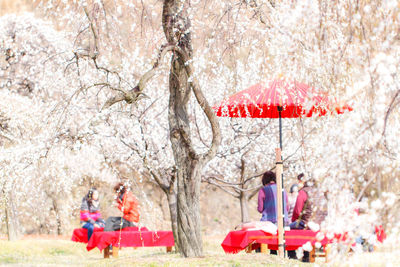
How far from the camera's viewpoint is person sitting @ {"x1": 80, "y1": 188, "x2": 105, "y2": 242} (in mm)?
14031

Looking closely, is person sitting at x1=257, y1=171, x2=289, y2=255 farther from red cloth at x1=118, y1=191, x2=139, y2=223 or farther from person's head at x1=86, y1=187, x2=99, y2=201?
person's head at x1=86, y1=187, x2=99, y2=201

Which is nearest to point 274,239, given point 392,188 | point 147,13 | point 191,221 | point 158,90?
point 191,221

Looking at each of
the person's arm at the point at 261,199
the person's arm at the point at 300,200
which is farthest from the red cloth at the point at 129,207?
the person's arm at the point at 300,200

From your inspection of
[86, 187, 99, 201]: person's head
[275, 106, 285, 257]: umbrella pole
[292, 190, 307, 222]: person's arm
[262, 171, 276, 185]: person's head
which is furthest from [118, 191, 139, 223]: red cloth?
[275, 106, 285, 257]: umbrella pole

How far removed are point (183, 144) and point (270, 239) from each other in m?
1.97

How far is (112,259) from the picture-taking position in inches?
431

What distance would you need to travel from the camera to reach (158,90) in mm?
16422

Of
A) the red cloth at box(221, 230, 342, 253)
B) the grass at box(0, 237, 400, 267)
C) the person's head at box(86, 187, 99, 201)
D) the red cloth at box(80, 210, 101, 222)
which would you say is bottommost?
the grass at box(0, 237, 400, 267)

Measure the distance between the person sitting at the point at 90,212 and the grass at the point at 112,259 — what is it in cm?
69

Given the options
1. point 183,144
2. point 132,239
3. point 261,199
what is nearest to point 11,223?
point 132,239

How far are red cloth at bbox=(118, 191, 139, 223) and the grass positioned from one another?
2.65 feet

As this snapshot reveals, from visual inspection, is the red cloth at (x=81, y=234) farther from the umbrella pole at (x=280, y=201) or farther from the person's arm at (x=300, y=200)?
the umbrella pole at (x=280, y=201)

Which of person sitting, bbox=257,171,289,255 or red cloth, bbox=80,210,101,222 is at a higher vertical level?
person sitting, bbox=257,171,289,255

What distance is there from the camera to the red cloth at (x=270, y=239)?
30.7ft
